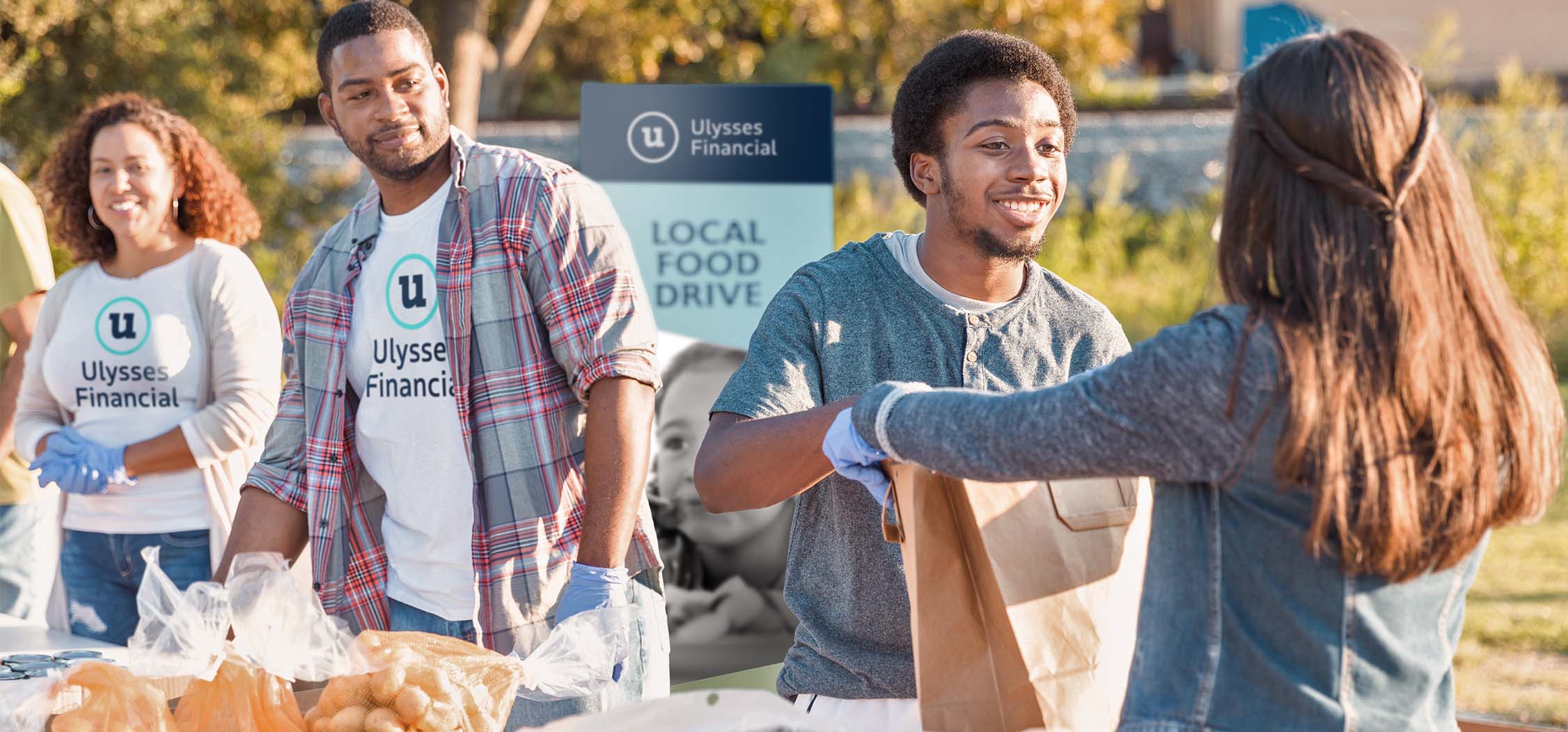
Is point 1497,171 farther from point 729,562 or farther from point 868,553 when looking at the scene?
point 868,553

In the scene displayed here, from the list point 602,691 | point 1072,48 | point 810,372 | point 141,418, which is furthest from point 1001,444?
point 1072,48

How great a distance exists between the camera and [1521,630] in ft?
19.3

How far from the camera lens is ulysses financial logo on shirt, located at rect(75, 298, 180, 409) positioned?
3455mm

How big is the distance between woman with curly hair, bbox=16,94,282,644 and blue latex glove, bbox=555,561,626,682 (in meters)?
1.40

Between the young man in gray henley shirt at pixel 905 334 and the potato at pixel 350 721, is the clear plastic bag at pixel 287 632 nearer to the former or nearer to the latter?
the potato at pixel 350 721

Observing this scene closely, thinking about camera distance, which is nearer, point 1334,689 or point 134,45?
point 1334,689

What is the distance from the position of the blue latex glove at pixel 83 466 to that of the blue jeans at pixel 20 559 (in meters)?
0.75

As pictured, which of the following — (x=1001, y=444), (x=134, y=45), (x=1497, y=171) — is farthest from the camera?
(x=1497, y=171)

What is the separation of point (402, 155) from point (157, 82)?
6786 millimetres

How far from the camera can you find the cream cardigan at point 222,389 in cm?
340

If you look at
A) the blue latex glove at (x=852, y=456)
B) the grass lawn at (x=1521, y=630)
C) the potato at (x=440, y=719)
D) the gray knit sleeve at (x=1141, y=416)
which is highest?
the gray knit sleeve at (x=1141, y=416)

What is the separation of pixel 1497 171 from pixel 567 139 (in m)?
6.31

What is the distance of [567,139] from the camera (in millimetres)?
10547

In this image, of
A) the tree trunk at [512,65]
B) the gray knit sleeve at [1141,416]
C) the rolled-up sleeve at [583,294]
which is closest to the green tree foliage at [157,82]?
the tree trunk at [512,65]
